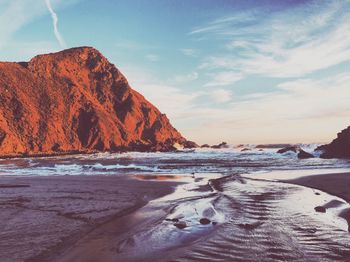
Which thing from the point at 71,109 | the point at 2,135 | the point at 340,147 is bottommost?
the point at 340,147

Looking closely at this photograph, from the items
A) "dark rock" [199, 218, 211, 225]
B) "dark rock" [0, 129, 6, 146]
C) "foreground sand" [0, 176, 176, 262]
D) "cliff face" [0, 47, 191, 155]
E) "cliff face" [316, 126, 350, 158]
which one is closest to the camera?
"foreground sand" [0, 176, 176, 262]

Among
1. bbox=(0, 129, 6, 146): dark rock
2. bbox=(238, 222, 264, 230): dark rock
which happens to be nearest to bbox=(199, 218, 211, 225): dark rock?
bbox=(238, 222, 264, 230): dark rock

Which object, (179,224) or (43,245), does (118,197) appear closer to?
(179,224)

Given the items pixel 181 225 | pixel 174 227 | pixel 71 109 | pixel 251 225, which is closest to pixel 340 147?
pixel 251 225

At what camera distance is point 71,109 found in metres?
95.1

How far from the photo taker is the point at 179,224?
22.9 feet

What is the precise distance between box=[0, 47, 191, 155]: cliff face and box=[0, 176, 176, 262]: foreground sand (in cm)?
6111

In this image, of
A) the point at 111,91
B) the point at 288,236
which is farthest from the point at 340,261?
the point at 111,91

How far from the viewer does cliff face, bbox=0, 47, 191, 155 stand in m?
79.7

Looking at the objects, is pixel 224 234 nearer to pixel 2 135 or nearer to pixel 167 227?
pixel 167 227

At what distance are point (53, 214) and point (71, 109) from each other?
91.2 meters

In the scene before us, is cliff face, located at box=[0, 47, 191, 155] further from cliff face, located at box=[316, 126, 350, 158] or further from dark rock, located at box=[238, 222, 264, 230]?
dark rock, located at box=[238, 222, 264, 230]

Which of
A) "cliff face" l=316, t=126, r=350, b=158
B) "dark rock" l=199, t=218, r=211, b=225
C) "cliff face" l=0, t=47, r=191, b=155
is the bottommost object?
"dark rock" l=199, t=218, r=211, b=225

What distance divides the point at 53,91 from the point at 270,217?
9505 centimetres
